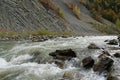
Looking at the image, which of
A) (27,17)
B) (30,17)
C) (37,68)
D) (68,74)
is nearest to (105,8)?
(30,17)

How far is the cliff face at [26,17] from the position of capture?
52.7 m

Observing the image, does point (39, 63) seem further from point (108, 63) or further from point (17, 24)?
point (17, 24)

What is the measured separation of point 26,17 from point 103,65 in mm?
41249

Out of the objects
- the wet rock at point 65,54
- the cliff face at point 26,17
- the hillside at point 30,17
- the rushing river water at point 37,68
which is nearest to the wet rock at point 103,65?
the rushing river water at point 37,68

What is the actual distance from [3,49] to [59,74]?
12816 millimetres

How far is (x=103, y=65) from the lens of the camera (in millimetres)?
19156

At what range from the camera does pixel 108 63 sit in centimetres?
1928

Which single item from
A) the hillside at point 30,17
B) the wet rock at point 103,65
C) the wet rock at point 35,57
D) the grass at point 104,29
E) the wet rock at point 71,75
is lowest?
the grass at point 104,29

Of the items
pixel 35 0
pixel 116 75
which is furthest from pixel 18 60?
pixel 35 0

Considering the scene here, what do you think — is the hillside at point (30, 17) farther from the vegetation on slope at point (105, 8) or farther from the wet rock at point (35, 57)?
the vegetation on slope at point (105, 8)

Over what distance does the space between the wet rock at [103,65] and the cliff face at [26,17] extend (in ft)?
108

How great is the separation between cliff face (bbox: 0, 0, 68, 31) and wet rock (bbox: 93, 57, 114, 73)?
1296 inches

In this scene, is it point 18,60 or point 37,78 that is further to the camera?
point 18,60

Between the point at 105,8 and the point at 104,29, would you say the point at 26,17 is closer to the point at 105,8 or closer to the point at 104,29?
the point at 104,29
